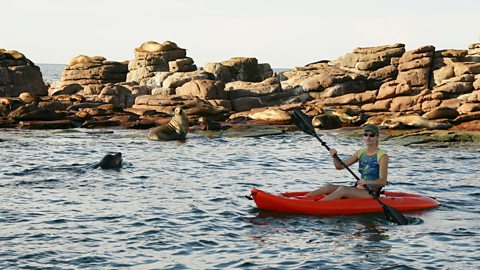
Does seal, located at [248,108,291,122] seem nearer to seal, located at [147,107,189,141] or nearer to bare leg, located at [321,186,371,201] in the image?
seal, located at [147,107,189,141]

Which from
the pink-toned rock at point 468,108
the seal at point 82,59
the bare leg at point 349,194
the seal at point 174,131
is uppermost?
the seal at point 82,59

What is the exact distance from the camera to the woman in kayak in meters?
12.3

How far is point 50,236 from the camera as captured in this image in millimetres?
11172

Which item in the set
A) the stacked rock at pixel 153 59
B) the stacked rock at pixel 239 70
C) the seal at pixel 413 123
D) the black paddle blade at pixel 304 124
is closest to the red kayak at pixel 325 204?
the black paddle blade at pixel 304 124

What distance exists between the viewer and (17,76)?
38781 millimetres

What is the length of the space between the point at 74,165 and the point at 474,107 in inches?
655

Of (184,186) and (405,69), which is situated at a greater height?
(405,69)

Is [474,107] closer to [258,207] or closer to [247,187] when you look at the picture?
[247,187]

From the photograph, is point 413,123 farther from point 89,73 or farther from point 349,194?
point 89,73

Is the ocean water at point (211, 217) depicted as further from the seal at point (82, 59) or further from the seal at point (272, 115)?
the seal at point (82, 59)

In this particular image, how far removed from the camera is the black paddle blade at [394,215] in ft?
39.8

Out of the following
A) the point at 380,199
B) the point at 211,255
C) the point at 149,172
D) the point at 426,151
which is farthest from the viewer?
the point at 426,151

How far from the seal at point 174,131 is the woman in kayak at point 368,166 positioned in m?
13.9

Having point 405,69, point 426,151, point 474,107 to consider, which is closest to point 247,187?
point 426,151
